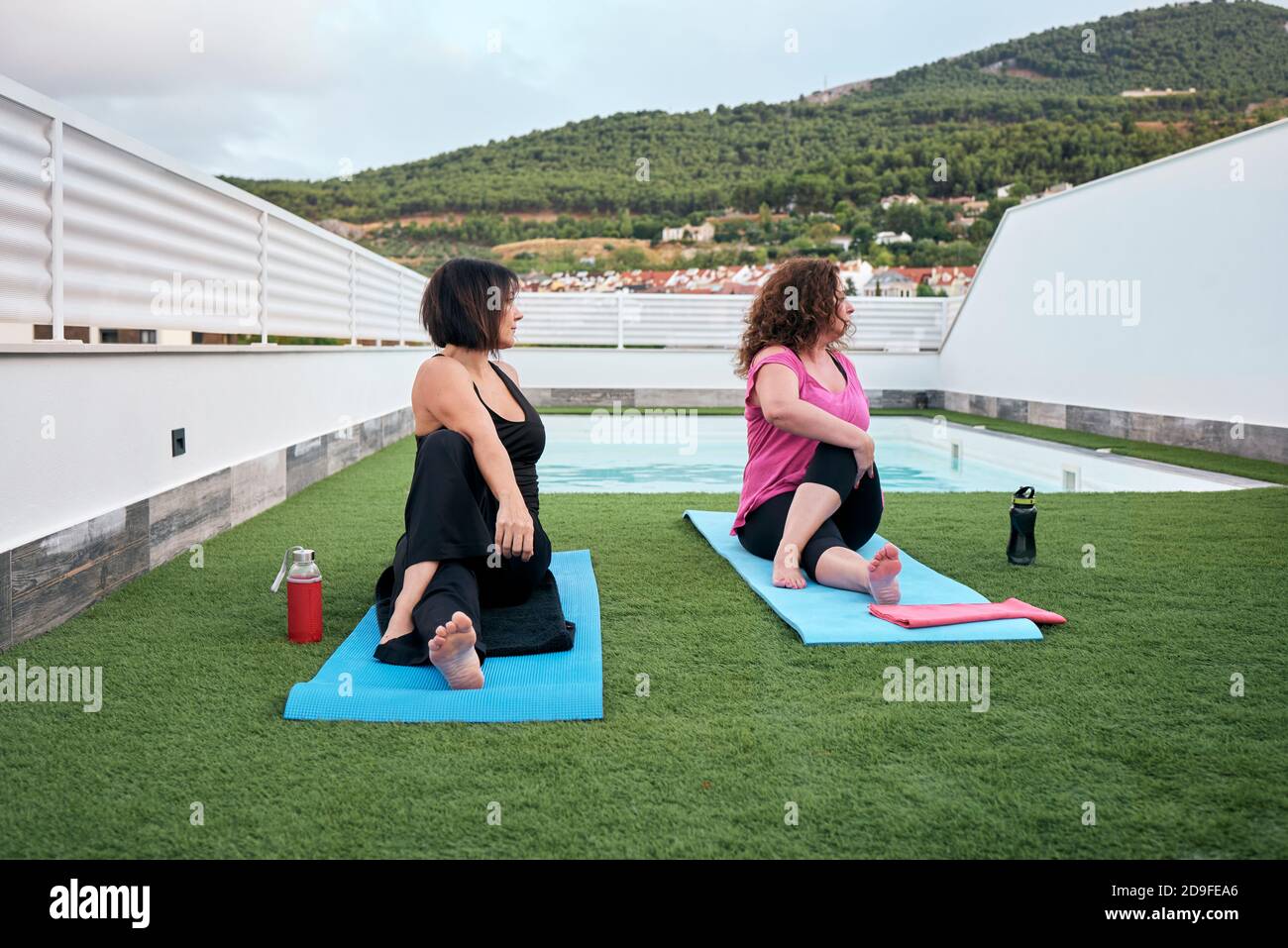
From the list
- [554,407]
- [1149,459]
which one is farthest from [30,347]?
[554,407]

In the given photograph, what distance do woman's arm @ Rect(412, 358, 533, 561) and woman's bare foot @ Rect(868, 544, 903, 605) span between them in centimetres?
108

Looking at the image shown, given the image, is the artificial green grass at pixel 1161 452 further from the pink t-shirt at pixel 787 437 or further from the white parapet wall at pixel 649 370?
the pink t-shirt at pixel 787 437

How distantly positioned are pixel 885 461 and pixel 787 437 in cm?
639

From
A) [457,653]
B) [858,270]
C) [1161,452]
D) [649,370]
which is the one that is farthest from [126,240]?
[858,270]

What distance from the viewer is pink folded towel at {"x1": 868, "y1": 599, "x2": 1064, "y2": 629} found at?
3.00 m

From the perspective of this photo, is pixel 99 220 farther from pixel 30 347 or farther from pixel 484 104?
pixel 484 104

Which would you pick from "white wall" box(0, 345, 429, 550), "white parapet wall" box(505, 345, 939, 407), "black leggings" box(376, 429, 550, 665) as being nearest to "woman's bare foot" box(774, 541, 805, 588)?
"black leggings" box(376, 429, 550, 665)

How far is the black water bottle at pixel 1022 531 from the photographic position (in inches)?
152

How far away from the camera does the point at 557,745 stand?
6.95 ft

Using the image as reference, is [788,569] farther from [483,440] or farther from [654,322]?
[654,322]

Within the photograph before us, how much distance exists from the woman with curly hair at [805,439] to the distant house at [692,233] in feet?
99.3

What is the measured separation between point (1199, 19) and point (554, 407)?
3517 cm

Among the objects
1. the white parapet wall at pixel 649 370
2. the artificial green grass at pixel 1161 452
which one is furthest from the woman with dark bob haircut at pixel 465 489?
the white parapet wall at pixel 649 370

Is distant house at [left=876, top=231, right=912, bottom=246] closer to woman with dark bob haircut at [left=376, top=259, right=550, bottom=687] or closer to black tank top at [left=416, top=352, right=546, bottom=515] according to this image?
black tank top at [left=416, top=352, right=546, bottom=515]
